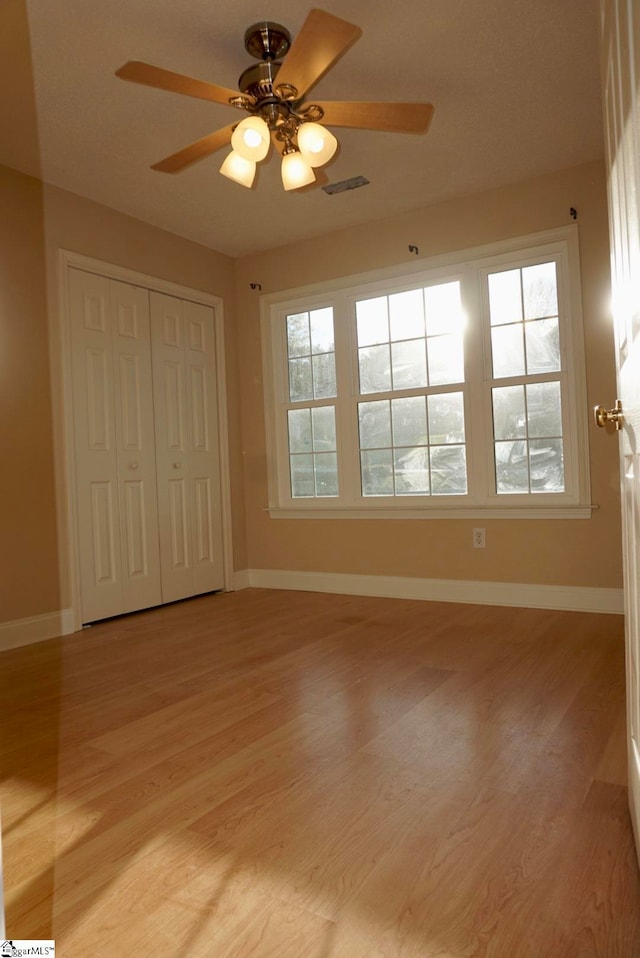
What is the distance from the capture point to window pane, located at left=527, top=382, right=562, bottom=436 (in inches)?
156

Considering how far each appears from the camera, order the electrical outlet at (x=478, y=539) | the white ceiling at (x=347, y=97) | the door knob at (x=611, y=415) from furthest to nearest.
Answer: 1. the electrical outlet at (x=478, y=539)
2. the white ceiling at (x=347, y=97)
3. the door knob at (x=611, y=415)

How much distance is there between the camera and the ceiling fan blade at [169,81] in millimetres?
2199

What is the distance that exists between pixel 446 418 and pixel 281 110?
2.30 m

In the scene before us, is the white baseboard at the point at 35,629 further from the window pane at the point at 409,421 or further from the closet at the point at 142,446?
the window pane at the point at 409,421

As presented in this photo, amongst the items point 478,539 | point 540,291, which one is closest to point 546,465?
point 478,539

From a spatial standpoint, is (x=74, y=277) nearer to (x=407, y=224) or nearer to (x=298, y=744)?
(x=407, y=224)

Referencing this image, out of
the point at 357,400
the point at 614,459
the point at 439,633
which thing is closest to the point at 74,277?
the point at 357,400

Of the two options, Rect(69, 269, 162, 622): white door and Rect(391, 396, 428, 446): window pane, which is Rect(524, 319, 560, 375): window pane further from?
Rect(69, 269, 162, 622): white door

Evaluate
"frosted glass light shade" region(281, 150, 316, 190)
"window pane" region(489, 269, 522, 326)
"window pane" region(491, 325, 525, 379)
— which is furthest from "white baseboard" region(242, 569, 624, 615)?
"frosted glass light shade" region(281, 150, 316, 190)

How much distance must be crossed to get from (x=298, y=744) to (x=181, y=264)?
12.1 ft

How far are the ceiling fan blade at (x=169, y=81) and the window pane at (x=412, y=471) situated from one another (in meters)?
2.57

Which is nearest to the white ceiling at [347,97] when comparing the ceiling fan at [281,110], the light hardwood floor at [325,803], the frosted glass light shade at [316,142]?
the ceiling fan at [281,110]

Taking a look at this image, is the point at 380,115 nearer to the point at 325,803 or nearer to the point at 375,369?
the point at 375,369

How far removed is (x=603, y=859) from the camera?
4.64 ft
